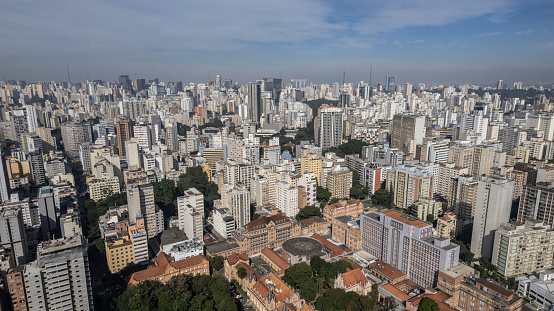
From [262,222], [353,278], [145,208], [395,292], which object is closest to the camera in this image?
[395,292]

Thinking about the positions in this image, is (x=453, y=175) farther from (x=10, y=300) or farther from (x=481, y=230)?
(x=10, y=300)

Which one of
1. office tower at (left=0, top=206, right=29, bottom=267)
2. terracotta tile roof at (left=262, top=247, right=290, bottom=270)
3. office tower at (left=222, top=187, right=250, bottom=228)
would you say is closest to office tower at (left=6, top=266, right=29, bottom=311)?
office tower at (left=0, top=206, right=29, bottom=267)

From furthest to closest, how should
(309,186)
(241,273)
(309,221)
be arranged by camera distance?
(309,186)
(309,221)
(241,273)

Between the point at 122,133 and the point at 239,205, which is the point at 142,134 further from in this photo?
the point at 239,205

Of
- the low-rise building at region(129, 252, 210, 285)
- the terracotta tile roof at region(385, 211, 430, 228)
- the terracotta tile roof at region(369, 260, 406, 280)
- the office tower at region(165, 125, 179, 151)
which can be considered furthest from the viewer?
the office tower at region(165, 125, 179, 151)

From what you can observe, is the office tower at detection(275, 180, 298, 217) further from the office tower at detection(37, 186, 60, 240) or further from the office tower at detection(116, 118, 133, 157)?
the office tower at detection(116, 118, 133, 157)

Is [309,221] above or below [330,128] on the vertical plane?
below

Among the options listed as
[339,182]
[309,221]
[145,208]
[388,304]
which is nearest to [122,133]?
[145,208]

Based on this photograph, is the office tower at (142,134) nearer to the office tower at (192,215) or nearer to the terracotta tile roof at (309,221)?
the office tower at (192,215)

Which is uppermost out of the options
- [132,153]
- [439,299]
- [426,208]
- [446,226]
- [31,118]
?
[31,118]
